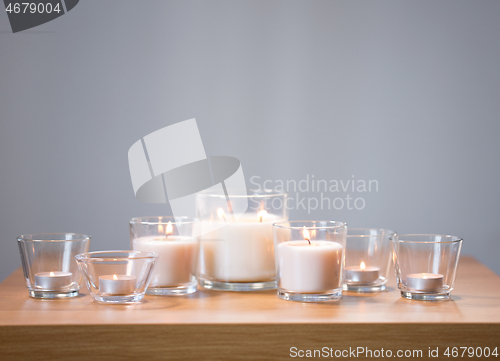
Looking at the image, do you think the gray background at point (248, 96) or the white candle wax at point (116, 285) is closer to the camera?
the white candle wax at point (116, 285)

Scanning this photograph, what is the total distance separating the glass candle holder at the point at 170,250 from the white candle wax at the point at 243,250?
0.04m

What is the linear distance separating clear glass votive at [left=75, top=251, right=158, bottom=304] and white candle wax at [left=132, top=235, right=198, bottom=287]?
0.05 m

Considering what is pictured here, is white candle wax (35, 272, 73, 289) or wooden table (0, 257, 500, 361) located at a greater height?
white candle wax (35, 272, 73, 289)

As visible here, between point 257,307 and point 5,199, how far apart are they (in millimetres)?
944

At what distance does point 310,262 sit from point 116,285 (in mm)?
295

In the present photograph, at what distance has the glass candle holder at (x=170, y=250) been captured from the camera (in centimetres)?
91

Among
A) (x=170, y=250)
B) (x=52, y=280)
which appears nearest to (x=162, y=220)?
(x=170, y=250)

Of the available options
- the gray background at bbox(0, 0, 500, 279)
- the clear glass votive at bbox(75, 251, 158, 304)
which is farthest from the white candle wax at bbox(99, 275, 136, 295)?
the gray background at bbox(0, 0, 500, 279)

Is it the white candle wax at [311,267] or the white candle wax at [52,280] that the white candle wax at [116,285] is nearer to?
the white candle wax at [52,280]

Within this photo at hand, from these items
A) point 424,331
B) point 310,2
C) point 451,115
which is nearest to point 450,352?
point 424,331

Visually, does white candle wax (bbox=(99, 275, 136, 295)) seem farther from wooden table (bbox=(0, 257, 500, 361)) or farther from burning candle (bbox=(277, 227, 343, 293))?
burning candle (bbox=(277, 227, 343, 293))

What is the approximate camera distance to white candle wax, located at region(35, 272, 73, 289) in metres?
0.89

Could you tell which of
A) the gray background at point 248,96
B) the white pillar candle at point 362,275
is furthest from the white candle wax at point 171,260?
the gray background at point 248,96

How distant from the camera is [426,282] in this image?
0.87 m
